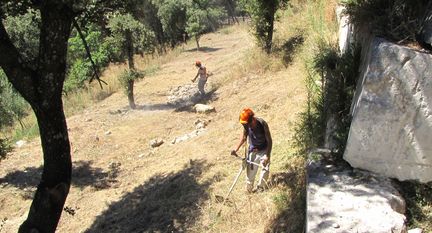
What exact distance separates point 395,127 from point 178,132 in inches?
322

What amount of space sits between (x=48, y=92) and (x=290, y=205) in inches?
134

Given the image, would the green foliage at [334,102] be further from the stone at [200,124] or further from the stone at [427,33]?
the stone at [200,124]

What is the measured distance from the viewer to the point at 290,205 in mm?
5840

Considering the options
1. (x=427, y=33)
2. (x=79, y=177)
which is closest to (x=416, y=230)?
(x=427, y=33)

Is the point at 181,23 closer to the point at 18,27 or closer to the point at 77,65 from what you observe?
the point at 77,65

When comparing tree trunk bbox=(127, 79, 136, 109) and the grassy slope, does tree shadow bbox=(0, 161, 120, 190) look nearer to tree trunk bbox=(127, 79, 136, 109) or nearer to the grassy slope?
the grassy slope

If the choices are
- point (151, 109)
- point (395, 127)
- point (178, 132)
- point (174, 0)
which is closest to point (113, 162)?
point (178, 132)

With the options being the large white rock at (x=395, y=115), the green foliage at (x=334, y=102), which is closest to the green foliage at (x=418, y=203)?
the large white rock at (x=395, y=115)

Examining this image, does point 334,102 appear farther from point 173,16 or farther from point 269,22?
point 173,16

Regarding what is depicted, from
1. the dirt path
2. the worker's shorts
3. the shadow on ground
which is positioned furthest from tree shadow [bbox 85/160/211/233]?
the shadow on ground

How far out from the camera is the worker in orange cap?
6.59 metres

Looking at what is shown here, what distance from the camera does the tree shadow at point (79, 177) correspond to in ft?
32.9

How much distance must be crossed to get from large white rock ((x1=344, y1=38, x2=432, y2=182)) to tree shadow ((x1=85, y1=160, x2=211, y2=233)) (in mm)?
3382

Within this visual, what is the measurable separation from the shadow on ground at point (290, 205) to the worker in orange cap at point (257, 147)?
Answer: 11.7 inches
